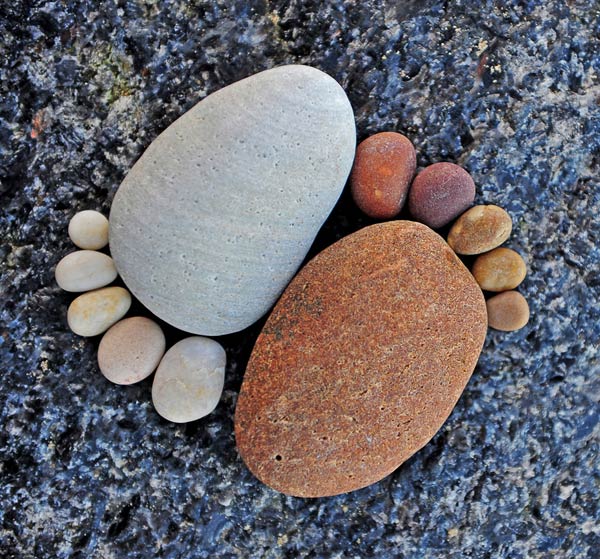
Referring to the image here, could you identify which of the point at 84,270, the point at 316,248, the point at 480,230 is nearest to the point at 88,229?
the point at 84,270

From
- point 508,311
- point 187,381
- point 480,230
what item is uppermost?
point 480,230

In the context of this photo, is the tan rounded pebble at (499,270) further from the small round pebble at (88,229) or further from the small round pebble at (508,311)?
the small round pebble at (88,229)

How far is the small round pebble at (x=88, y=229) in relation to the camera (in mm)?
1172

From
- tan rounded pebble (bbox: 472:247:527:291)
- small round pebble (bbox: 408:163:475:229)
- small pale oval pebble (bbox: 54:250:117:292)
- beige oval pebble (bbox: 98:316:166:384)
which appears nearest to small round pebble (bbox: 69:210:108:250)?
small pale oval pebble (bbox: 54:250:117:292)

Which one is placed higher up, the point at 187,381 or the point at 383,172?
the point at 383,172

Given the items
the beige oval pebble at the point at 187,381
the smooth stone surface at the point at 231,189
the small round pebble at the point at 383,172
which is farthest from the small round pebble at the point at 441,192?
the beige oval pebble at the point at 187,381

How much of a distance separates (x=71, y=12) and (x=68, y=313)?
0.56 meters

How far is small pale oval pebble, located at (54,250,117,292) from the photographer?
3.80 ft

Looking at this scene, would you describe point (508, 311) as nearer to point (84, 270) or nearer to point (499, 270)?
point (499, 270)

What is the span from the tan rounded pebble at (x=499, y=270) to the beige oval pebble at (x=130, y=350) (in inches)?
23.8

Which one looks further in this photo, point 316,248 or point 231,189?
point 316,248

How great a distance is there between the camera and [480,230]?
1.16m

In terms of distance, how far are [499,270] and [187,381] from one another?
605 millimetres

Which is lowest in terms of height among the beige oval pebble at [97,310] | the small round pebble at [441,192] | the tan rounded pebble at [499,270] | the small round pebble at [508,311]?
the beige oval pebble at [97,310]
